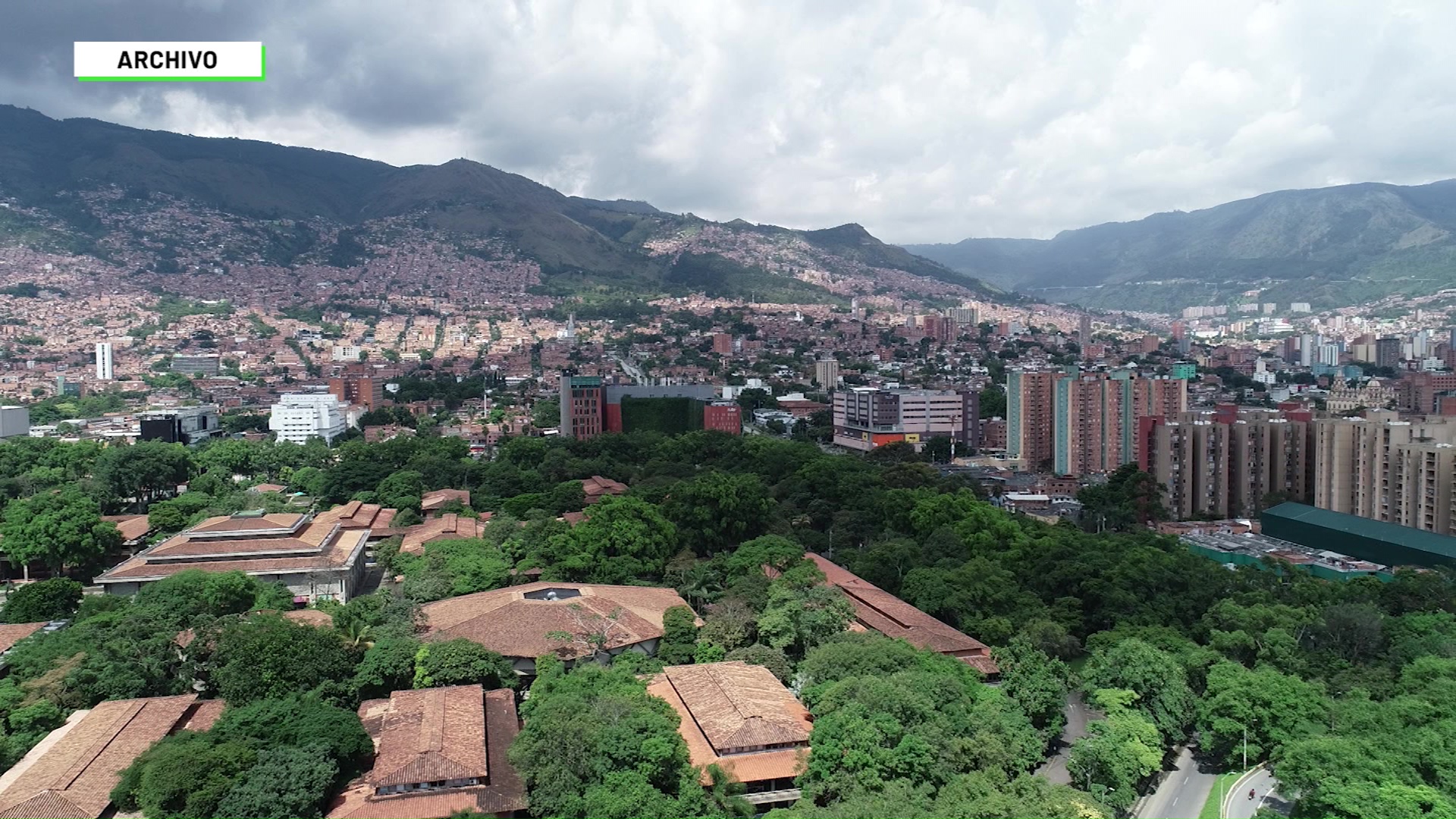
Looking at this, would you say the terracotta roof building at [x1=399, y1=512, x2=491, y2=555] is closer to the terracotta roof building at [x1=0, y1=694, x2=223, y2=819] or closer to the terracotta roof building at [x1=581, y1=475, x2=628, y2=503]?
the terracotta roof building at [x1=581, y1=475, x2=628, y2=503]

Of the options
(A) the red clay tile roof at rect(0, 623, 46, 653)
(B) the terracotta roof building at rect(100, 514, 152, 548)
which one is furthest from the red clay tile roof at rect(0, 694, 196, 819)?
(B) the terracotta roof building at rect(100, 514, 152, 548)

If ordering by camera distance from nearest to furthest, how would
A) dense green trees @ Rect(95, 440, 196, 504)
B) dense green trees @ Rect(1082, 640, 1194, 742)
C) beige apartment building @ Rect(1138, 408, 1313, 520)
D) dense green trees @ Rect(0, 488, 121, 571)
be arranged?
dense green trees @ Rect(1082, 640, 1194, 742), dense green trees @ Rect(0, 488, 121, 571), dense green trees @ Rect(95, 440, 196, 504), beige apartment building @ Rect(1138, 408, 1313, 520)

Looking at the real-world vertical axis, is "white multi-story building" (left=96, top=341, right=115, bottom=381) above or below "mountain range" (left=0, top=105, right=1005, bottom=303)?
below

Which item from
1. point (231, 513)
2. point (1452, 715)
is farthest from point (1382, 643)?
point (231, 513)

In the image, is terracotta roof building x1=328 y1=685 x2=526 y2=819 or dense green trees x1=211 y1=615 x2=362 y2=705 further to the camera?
dense green trees x1=211 y1=615 x2=362 y2=705

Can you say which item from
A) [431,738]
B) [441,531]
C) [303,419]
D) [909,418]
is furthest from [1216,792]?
[303,419]

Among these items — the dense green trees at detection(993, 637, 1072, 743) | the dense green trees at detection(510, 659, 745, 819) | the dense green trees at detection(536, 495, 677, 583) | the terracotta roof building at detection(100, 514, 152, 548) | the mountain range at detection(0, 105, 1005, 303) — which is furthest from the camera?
the mountain range at detection(0, 105, 1005, 303)
